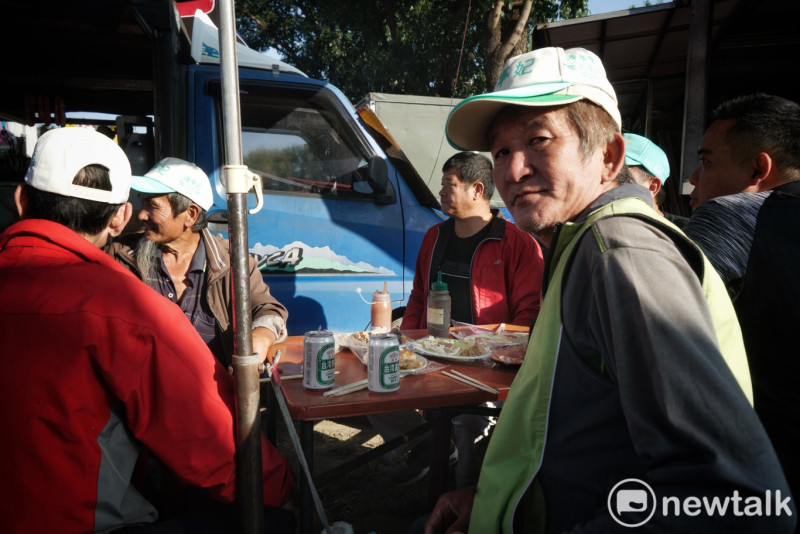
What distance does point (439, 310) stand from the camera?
7.81 feet

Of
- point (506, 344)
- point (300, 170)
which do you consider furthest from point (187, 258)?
point (506, 344)

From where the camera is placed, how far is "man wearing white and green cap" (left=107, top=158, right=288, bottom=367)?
8.48 feet

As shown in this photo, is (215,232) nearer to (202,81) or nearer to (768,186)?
(202,81)

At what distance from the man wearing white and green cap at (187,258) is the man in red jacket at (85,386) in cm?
115

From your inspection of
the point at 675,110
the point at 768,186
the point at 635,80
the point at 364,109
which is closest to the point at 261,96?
the point at 364,109

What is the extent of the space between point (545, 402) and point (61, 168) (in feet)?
4.66

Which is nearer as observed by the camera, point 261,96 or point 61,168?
point 61,168

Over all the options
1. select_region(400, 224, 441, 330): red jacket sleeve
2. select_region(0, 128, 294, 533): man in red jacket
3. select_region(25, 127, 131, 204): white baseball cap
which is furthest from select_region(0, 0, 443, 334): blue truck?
select_region(0, 128, 294, 533): man in red jacket

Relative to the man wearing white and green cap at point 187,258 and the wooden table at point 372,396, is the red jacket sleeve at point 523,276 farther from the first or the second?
the man wearing white and green cap at point 187,258

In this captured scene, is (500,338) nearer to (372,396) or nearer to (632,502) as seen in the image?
(372,396)

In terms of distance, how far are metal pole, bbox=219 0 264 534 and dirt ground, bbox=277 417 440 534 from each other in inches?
41.5

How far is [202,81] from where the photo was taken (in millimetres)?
3357

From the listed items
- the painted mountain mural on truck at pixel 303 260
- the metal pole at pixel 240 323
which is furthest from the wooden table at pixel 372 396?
the painted mountain mural on truck at pixel 303 260

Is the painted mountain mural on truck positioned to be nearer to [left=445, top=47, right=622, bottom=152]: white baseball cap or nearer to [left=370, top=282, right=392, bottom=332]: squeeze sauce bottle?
[left=370, top=282, right=392, bottom=332]: squeeze sauce bottle
